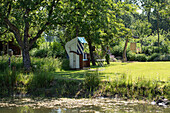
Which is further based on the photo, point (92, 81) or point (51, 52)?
point (51, 52)

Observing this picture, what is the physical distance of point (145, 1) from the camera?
1753 centimetres

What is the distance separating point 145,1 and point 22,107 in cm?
1156

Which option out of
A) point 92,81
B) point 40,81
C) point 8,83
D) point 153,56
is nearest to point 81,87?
point 92,81

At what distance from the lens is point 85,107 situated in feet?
31.4

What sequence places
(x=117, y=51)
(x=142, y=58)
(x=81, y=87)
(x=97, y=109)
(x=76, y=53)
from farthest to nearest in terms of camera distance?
(x=117, y=51)
(x=142, y=58)
(x=76, y=53)
(x=81, y=87)
(x=97, y=109)

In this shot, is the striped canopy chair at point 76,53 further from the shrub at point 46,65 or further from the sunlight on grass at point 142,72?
the sunlight on grass at point 142,72

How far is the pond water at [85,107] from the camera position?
8992mm

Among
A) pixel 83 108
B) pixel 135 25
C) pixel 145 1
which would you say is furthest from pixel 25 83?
pixel 135 25

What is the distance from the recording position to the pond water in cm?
899

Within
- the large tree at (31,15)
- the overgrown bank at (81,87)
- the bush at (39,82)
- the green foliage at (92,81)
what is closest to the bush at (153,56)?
the large tree at (31,15)

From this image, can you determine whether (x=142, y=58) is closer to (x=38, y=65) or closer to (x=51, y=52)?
(x=51, y=52)

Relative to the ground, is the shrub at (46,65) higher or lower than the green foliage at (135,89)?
higher

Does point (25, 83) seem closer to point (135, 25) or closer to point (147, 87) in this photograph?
point (147, 87)

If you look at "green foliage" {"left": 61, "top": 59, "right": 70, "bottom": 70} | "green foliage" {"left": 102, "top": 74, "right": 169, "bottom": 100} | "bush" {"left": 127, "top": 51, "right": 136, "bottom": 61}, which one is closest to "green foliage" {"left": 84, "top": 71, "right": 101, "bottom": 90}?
"green foliage" {"left": 102, "top": 74, "right": 169, "bottom": 100}
